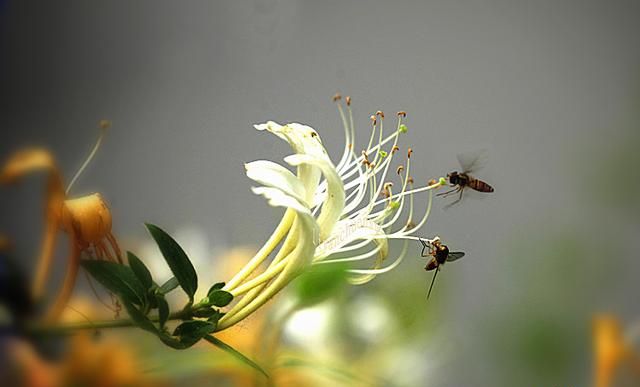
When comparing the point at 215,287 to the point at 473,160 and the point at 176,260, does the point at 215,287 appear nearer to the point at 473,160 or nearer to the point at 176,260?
the point at 176,260

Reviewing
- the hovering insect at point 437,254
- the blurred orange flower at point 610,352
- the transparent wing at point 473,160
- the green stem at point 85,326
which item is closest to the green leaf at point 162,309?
the green stem at point 85,326

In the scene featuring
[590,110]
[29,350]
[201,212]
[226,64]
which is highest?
[590,110]

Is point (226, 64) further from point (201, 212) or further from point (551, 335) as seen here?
point (551, 335)

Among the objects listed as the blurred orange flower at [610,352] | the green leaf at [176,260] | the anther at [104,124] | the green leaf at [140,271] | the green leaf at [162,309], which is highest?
the anther at [104,124]

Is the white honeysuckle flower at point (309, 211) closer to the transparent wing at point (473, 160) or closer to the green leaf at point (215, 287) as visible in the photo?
the green leaf at point (215, 287)

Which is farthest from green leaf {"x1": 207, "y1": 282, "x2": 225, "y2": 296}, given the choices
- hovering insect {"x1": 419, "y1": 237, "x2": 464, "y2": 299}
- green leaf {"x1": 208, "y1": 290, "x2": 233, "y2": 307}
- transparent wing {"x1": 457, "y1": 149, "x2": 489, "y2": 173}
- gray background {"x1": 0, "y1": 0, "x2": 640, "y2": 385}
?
transparent wing {"x1": 457, "y1": 149, "x2": 489, "y2": 173}

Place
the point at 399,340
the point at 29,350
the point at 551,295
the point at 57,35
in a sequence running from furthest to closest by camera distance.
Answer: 1. the point at 551,295
2. the point at 399,340
3. the point at 57,35
4. the point at 29,350

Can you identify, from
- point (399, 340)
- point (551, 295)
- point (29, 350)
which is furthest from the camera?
point (551, 295)

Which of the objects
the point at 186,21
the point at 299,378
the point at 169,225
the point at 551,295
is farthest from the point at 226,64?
the point at 551,295
